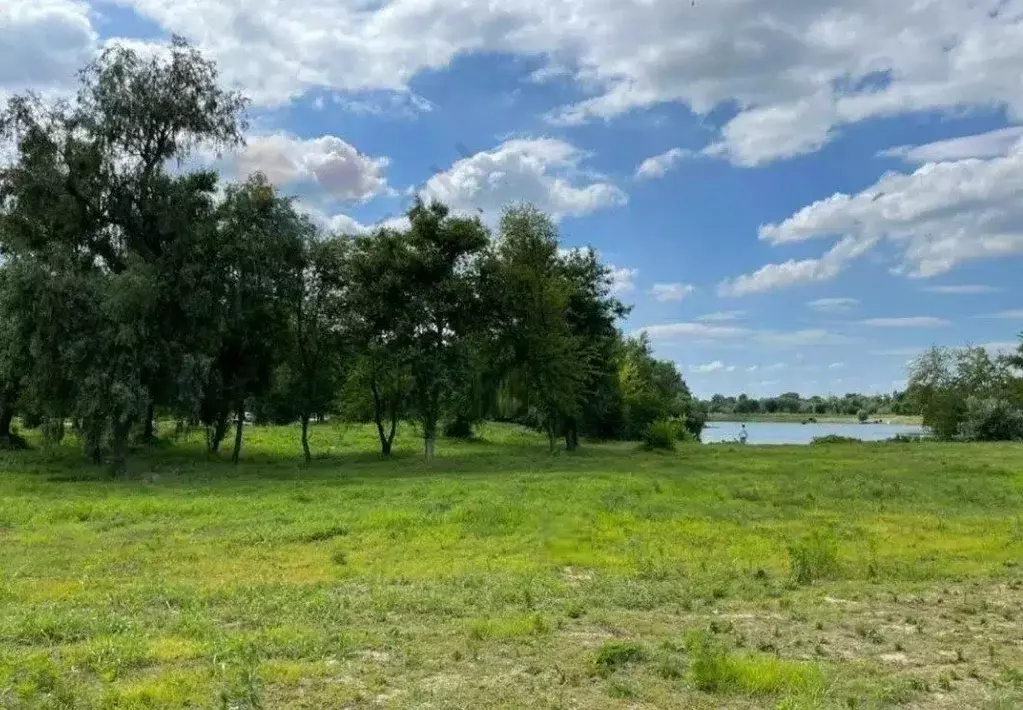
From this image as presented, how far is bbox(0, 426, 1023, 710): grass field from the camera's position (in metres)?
7.47

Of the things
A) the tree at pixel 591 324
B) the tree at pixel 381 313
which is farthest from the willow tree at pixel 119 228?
the tree at pixel 591 324

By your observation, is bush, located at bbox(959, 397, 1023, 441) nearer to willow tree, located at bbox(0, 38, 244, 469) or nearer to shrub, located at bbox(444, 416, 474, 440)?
shrub, located at bbox(444, 416, 474, 440)

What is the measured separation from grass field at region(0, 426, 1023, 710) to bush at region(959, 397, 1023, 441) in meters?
46.8

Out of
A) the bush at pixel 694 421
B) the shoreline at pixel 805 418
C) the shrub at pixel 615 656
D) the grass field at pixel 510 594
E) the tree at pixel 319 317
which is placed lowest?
the grass field at pixel 510 594

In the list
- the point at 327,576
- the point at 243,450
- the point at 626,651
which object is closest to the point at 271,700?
the point at 626,651

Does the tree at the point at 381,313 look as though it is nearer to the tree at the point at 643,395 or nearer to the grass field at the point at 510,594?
the grass field at the point at 510,594

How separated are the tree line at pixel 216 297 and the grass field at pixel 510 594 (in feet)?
16.2

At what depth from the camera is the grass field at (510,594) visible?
7.47 metres

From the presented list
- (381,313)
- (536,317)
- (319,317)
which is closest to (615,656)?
(381,313)

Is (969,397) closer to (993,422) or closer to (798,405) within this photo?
(993,422)

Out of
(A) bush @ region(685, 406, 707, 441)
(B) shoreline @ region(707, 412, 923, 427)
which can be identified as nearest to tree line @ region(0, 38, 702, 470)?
(A) bush @ region(685, 406, 707, 441)

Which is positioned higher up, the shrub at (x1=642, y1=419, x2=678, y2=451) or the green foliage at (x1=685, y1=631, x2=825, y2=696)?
the shrub at (x1=642, y1=419, x2=678, y2=451)

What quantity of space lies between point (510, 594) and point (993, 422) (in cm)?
6905

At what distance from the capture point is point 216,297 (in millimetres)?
33000
